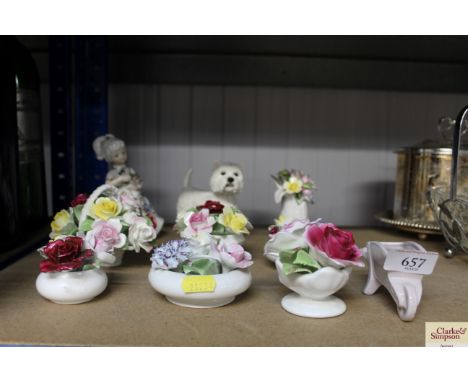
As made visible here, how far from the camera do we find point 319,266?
0.55m

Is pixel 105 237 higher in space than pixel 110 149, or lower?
lower

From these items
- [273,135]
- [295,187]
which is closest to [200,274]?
[295,187]

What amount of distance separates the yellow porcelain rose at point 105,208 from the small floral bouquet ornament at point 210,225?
11 cm

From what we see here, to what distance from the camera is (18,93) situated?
A: 2.84 feet

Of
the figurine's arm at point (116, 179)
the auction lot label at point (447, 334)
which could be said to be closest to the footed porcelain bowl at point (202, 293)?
the auction lot label at point (447, 334)

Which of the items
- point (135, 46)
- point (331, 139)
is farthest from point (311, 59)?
point (135, 46)

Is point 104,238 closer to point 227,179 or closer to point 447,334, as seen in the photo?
point 227,179

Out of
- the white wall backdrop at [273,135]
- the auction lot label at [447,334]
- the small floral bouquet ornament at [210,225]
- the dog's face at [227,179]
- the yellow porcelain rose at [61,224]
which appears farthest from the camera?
the white wall backdrop at [273,135]

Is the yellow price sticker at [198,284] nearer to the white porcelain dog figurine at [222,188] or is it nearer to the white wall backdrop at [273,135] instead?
the white porcelain dog figurine at [222,188]

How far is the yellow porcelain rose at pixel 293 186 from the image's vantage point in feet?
2.91

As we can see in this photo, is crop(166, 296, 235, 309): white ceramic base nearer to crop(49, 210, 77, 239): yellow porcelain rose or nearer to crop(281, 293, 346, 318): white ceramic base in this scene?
crop(281, 293, 346, 318): white ceramic base

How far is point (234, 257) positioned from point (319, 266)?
11 cm

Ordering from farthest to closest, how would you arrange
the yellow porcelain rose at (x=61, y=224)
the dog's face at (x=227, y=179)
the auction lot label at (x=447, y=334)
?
the dog's face at (x=227, y=179) < the yellow porcelain rose at (x=61, y=224) < the auction lot label at (x=447, y=334)

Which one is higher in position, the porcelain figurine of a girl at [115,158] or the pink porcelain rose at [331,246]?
the porcelain figurine of a girl at [115,158]
